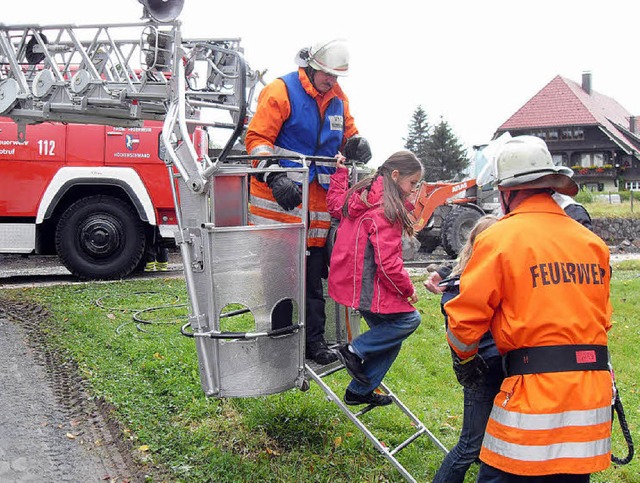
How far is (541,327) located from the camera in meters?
2.69

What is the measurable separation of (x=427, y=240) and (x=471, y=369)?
50.2 ft

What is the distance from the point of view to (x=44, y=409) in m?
4.97

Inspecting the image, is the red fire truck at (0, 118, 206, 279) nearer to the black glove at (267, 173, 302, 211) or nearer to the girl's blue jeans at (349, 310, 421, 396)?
the black glove at (267, 173, 302, 211)

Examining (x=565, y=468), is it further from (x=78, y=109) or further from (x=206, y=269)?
(x=78, y=109)

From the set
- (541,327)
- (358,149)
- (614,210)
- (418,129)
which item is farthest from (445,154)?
(541,327)

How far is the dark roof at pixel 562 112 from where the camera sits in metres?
49.5

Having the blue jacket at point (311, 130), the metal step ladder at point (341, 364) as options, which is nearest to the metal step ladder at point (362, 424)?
the metal step ladder at point (341, 364)

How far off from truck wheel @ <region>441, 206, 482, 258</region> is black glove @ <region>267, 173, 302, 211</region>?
41.6ft

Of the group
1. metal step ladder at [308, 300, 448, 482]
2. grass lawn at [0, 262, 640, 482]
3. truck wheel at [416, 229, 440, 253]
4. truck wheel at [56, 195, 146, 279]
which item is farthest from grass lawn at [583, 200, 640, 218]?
metal step ladder at [308, 300, 448, 482]

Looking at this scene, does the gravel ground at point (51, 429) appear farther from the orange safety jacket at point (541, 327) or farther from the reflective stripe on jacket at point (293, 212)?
the orange safety jacket at point (541, 327)

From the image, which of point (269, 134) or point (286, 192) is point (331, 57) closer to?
point (269, 134)

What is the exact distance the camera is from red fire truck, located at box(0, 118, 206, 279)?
1028cm

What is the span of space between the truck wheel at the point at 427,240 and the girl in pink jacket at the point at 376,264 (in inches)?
547

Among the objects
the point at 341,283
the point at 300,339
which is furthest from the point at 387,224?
the point at 300,339
